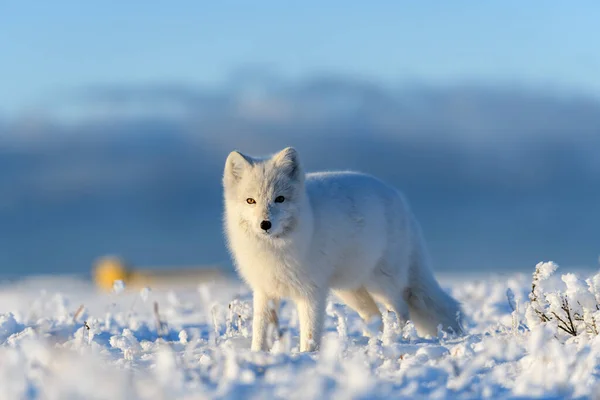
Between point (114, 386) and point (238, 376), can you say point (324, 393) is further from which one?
point (114, 386)

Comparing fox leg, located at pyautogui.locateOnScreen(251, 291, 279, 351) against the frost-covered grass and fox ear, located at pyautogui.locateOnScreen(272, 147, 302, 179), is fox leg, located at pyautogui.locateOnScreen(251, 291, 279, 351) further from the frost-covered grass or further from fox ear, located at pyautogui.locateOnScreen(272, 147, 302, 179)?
fox ear, located at pyautogui.locateOnScreen(272, 147, 302, 179)

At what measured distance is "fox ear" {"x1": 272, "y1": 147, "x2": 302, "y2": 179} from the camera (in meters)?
4.99

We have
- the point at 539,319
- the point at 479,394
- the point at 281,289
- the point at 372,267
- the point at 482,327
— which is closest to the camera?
the point at 479,394

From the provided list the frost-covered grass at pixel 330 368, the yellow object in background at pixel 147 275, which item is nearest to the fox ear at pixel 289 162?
the frost-covered grass at pixel 330 368

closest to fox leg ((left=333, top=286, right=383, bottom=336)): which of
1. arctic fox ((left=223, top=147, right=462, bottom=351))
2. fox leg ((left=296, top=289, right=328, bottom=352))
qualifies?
arctic fox ((left=223, top=147, right=462, bottom=351))

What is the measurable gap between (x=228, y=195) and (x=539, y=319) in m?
2.26

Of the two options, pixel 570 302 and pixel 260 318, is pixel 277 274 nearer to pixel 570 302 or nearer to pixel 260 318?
pixel 260 318

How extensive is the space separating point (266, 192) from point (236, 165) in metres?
0.39

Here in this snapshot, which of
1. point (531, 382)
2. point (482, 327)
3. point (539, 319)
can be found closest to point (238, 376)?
point (531, 382)

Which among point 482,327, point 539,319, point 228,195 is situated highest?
point 228,195

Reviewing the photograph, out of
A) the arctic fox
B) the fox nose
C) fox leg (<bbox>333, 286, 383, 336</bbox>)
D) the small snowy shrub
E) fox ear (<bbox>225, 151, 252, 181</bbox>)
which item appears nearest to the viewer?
the small snowy shrub

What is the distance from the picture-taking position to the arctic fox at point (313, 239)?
16.1 ft

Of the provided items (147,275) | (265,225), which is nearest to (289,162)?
(265,225)

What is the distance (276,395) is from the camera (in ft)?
9.33
